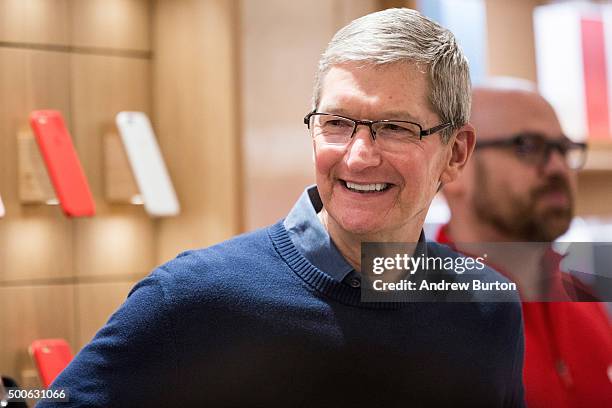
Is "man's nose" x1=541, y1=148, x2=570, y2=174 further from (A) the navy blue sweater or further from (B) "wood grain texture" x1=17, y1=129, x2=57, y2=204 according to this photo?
(B) "wood grain texture" x1=17, y1=129, x2=57, y2=204

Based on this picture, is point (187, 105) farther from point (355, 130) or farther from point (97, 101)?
point (355, 130)

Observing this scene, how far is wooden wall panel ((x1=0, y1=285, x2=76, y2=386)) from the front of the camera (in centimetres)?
205

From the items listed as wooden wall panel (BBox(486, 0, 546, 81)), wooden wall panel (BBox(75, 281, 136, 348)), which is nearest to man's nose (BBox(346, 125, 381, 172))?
wooden wall panel (BBox(486, 0, 546, 81))

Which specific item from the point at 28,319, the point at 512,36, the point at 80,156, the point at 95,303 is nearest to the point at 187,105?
the point at 80,156

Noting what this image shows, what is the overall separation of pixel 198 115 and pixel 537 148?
43.0 inches

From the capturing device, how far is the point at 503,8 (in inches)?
77.9

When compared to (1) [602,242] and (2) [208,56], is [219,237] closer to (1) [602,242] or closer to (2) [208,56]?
(2) [208,56]

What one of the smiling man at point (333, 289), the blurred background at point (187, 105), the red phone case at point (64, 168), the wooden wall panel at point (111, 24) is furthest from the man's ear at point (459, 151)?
the wooden wall panel at point (111, 24)

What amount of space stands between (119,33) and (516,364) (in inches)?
51.6

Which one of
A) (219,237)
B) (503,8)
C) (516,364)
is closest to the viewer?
(516,364)

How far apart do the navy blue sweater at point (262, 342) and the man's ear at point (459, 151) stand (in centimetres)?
17

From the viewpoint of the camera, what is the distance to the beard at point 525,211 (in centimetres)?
153

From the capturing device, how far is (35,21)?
2145 mm

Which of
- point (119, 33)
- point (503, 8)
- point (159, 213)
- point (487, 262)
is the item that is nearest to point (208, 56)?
point (119, 33)
